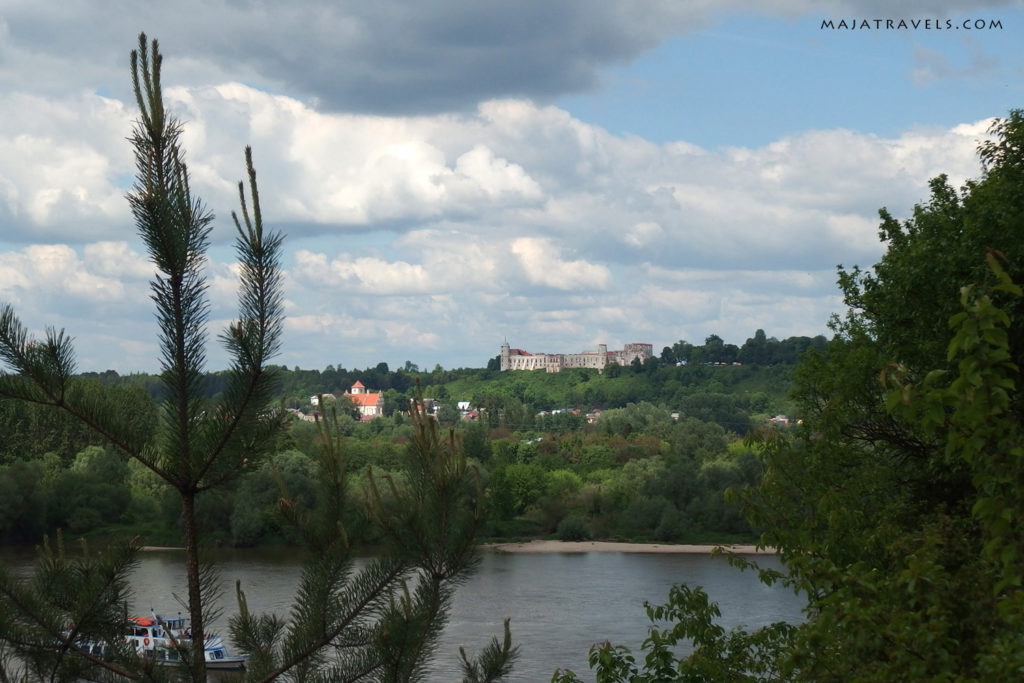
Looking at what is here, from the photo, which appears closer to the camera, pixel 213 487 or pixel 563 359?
pixel 213 487

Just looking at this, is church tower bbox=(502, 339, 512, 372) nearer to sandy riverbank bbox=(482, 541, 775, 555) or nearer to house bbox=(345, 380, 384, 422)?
house bbox=(345, 380, 384, 422)

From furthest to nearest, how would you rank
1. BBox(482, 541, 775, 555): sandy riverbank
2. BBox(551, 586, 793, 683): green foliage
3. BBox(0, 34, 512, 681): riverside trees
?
1. BBox(482, 541, 775, 555): sandy riverbank
2. BBox(551, 586, 793, 683): green foliage
3. BBox(0, 34, 512, 681): riverside trees

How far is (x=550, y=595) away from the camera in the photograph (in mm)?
30781

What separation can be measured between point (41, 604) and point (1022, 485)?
3.49 meters

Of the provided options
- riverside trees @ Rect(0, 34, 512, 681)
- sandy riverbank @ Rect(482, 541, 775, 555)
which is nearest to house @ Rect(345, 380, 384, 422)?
sandy riverbank @ Rect(482, 541, 775, 555)

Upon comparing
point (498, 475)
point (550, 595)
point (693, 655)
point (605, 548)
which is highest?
point (693, 655)

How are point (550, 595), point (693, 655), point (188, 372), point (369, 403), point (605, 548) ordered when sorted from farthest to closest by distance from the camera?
point (369, 403)
point (605, 548)
point (550, 595)
point (693, 655)
point (188, 372)

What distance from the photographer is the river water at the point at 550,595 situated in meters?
23.5

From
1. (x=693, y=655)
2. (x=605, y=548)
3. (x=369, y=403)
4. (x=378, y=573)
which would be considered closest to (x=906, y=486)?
(x=693, y=655)

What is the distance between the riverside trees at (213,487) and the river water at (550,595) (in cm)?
1553

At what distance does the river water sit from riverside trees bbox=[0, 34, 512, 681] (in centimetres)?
1553

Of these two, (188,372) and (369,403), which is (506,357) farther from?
(188,372)

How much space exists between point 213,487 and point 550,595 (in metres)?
27.7

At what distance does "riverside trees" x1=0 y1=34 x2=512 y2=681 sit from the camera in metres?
3.82
